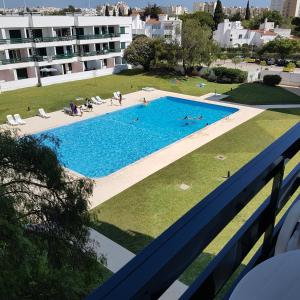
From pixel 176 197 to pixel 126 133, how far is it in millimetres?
10255

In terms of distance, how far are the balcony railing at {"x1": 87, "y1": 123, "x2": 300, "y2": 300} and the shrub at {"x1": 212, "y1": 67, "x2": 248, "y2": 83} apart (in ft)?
119

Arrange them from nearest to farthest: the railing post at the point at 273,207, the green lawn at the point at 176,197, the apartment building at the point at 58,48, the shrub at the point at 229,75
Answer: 1. the railing post at the point at 273,207
2. the green lawn at the point at 176,197
3. the apartment building at the point at 58,48
4. the shrub at the point at 229,75

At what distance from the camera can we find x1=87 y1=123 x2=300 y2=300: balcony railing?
828mm

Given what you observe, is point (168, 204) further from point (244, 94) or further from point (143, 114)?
point (244, 94)

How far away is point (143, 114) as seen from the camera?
86.7 ft

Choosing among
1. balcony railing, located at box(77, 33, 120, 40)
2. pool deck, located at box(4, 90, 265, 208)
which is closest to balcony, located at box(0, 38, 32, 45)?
balcony railing, located at box(77, 33, 120, 40)

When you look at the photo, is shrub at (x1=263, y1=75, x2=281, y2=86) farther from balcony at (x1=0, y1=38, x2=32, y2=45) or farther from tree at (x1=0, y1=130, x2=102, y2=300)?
tree at (x1=0, y1=130, x2=102, y2=300)

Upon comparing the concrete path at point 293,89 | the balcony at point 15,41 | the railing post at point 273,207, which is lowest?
the concrete path at point 293,89

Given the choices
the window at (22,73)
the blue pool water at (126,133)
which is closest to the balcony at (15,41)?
the window at (22,73)

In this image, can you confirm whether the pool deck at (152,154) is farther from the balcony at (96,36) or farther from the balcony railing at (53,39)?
the balcony at (96,36)

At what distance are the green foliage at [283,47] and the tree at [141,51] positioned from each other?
95.4 feet

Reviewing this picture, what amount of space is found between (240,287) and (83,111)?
25976 millimetres

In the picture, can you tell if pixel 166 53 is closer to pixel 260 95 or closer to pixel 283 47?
pixel 260 95

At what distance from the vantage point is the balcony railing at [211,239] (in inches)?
32.6
